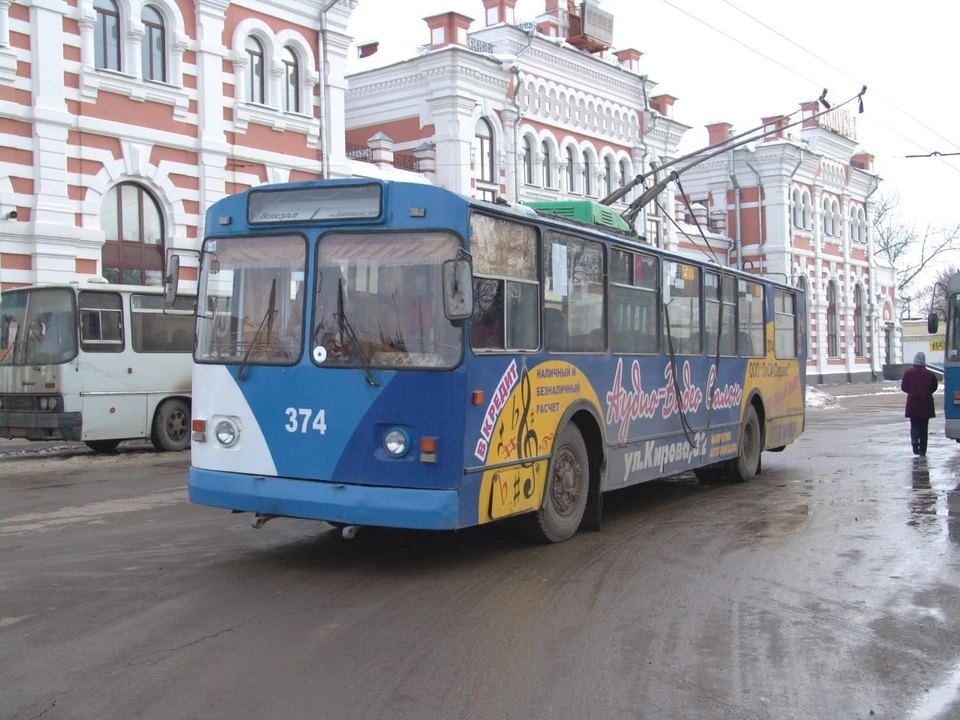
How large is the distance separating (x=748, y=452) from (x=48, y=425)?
10.7m

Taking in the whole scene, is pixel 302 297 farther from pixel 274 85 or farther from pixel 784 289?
pixel 274 85

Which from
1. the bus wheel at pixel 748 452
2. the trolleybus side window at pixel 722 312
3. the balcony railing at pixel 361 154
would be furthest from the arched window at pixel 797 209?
the trolleybus side window at pixel 722 312

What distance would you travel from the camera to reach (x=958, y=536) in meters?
9.59

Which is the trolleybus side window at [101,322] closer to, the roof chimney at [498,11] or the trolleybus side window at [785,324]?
the trolleybus side window at [785,324]

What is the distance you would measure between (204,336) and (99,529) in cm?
280

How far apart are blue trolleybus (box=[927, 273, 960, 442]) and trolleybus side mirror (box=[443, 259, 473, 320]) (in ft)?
32.7

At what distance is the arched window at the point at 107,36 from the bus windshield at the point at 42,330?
810 centimetres

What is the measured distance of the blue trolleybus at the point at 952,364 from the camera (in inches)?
583

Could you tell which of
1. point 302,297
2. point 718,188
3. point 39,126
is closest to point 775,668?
point 302,297

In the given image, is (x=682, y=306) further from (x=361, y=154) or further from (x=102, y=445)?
(x=361, y=154)

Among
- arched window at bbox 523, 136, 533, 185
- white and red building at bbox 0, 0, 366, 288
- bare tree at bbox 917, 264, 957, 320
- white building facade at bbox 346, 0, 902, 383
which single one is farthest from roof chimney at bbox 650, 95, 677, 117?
bare tree at bbox 917, 264, 957, 320

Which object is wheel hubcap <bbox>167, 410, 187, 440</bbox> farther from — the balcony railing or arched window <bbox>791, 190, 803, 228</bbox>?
arched window <bbox>791, 190, 803, 228</bbox>

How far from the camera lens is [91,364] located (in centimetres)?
1753

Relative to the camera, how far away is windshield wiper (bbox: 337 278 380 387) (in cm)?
757
